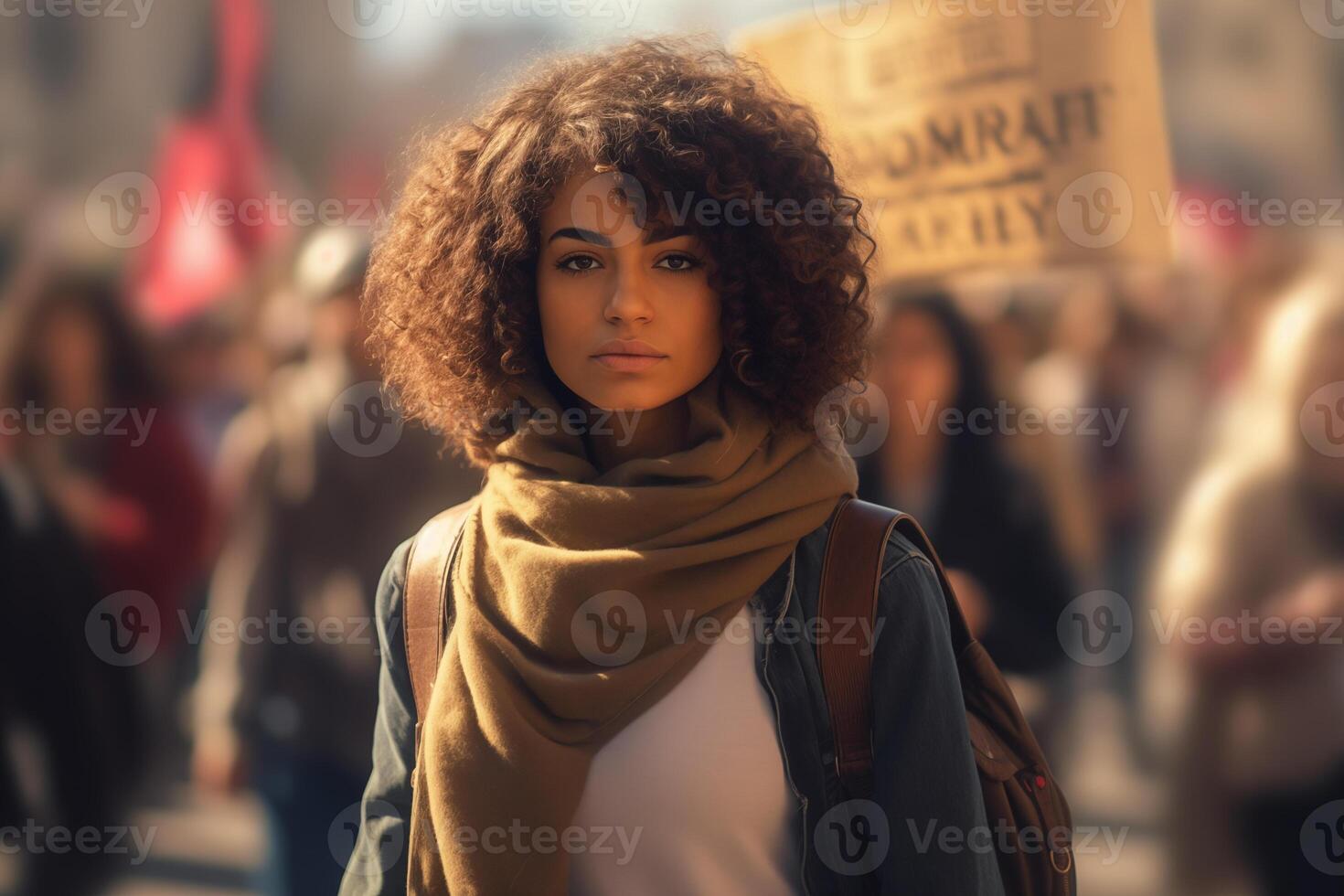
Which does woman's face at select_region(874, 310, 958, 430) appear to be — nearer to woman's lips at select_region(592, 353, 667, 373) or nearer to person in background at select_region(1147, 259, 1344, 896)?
person in background at select_region(1147, 259, 1344, 896)

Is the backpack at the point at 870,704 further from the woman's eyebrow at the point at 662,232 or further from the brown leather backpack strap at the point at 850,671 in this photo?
the woman's eyebrow at the point at 662,232

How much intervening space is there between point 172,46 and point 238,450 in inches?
117

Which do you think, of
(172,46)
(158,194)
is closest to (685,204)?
(158,194)

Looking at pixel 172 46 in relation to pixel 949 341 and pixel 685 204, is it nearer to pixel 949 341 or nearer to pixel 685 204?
pixel 949 341

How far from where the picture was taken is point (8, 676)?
13.4ft

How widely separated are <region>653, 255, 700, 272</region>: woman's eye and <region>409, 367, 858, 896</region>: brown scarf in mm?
175

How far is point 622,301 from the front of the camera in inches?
66.3

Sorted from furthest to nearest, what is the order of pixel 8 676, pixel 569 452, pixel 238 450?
pixel 238 450
pixel 8 676
pixel 569 452

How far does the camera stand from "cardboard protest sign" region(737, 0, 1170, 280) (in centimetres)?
334

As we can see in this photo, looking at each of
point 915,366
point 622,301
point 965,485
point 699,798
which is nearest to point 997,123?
point 915,366

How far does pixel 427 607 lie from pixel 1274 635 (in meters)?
2.23

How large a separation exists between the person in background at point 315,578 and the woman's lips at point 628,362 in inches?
75.7

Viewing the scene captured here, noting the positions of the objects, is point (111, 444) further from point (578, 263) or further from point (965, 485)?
point (578, 263)

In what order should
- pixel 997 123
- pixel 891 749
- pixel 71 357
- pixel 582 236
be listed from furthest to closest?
pixel 71 357, pixel 997 123, pixel 582 236, pixel 891 749
